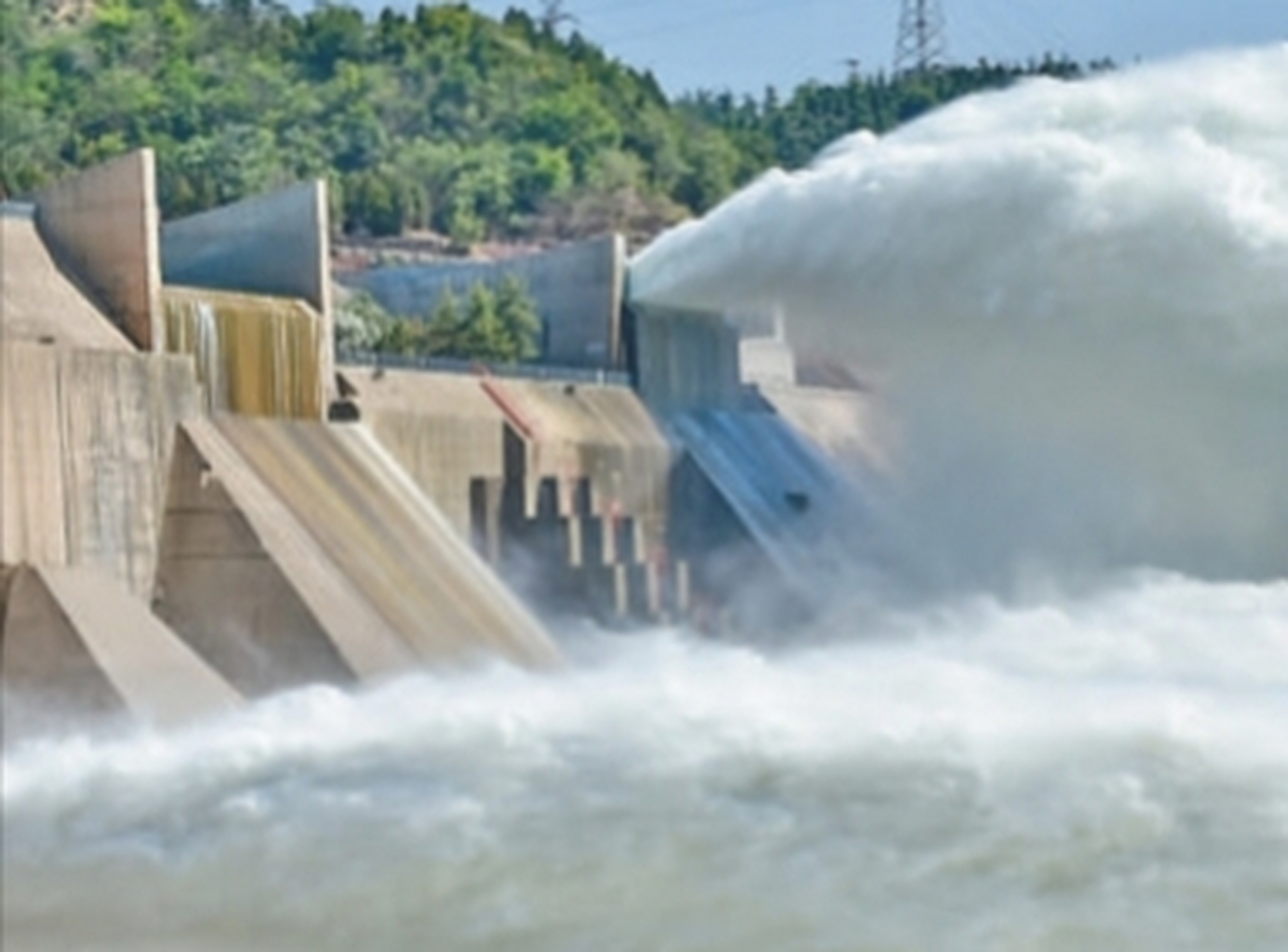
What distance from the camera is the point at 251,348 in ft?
54.1

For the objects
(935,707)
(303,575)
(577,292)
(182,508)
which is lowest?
(935,707)

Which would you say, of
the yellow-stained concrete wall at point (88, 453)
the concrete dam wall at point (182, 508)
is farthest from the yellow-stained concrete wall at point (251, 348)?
the yellow-stained concrete wall at point (88, 453)

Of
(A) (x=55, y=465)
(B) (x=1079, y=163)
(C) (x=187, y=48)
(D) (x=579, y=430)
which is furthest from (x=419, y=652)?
(C) (x=187, y=48)

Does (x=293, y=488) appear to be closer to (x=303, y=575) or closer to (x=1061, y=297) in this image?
(x=303, y=575)

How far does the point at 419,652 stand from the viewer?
1421cm

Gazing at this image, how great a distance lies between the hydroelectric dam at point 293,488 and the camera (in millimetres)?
12883

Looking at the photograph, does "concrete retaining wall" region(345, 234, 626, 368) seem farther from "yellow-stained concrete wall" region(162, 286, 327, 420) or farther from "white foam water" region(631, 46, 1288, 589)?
"yellow-stained concrete wall" region(162, 286, 327, 420)

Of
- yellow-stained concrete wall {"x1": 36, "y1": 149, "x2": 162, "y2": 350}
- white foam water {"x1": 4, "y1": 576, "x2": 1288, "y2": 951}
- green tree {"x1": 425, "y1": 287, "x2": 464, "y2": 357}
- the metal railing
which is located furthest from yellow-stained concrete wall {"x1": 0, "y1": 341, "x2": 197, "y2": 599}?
green tree {"x1": 425, "y1": 287, "x2": 464, "y2": 357}

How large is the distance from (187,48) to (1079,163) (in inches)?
1756

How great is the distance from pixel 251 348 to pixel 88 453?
3078mm

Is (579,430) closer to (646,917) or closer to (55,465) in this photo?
(55,465)

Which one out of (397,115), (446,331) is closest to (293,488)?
(446,331)

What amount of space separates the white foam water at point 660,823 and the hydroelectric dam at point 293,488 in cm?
75

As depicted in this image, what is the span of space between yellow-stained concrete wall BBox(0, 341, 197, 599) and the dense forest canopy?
101ft
